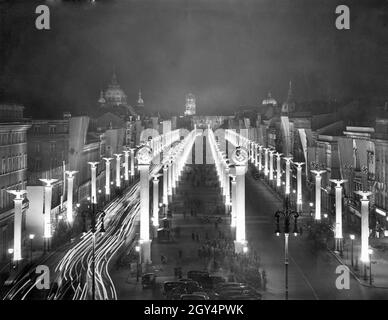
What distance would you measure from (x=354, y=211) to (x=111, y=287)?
8.97 m

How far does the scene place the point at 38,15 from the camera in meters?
11.5

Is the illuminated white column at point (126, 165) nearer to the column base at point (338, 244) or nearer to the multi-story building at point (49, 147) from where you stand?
the multi-story building at point (49, 147)

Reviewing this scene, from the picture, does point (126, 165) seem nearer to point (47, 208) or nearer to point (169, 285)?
point (47, 208)

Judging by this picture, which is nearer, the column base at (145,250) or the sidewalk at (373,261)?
the sidewalk at (373,261)

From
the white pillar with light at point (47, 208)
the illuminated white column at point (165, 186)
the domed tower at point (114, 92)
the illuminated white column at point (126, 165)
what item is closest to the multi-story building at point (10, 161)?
the white pillar with light at point (47, 208)

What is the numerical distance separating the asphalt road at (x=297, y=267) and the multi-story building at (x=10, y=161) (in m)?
5.78

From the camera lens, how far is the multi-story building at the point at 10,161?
15.9m

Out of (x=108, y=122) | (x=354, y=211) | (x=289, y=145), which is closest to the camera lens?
(x=354, y=211)

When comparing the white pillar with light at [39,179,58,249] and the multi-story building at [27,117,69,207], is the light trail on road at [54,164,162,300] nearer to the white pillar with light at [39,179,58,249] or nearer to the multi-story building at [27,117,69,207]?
the white pillar with light at [39,179,58,249]

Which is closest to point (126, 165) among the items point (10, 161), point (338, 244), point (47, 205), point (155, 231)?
point (10, 161)

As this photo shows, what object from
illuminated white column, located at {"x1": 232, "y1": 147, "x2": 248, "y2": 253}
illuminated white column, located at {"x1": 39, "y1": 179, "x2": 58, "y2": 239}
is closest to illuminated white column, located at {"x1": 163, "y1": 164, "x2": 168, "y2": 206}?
illuminated white column, located at {"x1": 39, "y1": 179, "x2": 58, "y2": 239}
